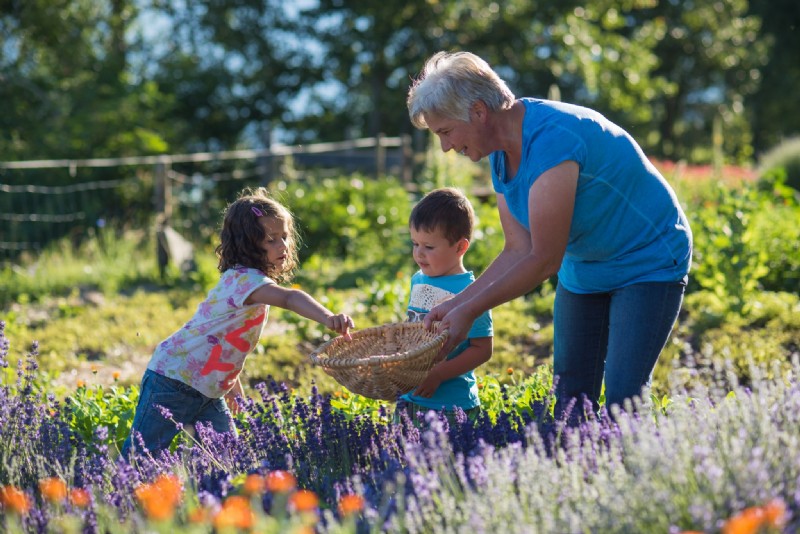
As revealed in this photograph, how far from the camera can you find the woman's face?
9.55 ft

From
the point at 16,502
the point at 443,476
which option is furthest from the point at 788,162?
the point at 16,502

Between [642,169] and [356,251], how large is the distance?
661 cm

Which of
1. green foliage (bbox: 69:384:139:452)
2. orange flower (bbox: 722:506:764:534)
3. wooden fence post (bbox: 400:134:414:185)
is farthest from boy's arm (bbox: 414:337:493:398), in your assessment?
wooden fence post (bbox: 400:134:414:185)

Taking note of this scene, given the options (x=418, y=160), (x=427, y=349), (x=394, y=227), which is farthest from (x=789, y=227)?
(x=418, y=160)

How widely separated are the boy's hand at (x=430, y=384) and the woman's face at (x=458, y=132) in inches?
33.1

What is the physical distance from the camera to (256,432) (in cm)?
309

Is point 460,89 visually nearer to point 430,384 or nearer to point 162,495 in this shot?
point 430,384

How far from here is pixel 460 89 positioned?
9.39 ft

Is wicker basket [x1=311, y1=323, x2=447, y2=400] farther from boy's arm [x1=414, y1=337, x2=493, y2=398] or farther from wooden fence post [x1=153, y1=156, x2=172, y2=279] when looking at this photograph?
wooden fence post [x1=153, y1=156, x2=172, y2=279]

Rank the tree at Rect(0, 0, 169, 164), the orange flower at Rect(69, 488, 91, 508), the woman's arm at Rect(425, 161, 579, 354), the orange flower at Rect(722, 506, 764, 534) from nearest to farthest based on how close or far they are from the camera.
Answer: the orange flower at Rect(722, 506, 764, 534)
the orange flower at Rect(69, 488, 91, 508)
the woman's arm at Rect(425, 161, 579, 354)
the tree at Rect(0, 0, 169, 164)

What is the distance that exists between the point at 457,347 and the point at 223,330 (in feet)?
3.16

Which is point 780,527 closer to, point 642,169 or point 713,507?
point 713,507

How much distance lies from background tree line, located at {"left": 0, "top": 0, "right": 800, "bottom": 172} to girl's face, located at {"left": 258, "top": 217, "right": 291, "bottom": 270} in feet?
37.9

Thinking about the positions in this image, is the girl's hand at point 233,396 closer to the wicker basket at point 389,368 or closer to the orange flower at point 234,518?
the wicker basket at point 389,368
